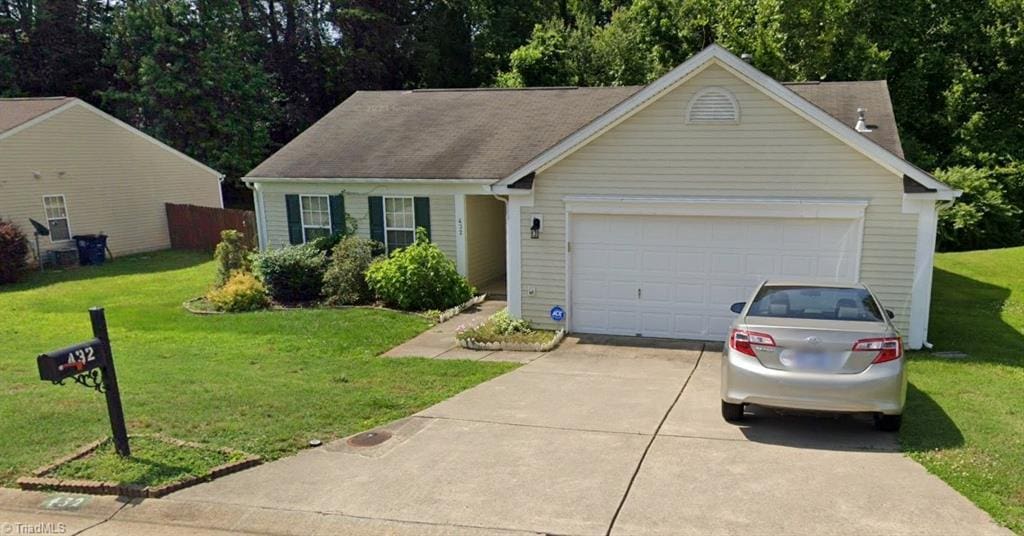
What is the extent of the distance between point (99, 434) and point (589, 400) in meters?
5.25

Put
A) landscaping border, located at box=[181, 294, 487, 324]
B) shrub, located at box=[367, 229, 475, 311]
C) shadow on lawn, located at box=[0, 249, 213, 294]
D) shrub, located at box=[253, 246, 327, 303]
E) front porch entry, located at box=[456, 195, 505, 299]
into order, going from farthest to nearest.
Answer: shadow on lawn, located at box=[0, 249, 213, 294] → front porch entry, located at box=[456, 195, 505, 299] → shrub, located at box=[253, 246, 327, 303] → shrub, located at box=[367, 229, 475, 311] → landscaping border, located at box=[181, 294, 487, 324]

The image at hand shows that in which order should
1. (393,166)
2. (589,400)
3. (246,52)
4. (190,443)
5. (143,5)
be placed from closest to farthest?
(190,443), (589,400), (393,166), (143,5), (246,52)

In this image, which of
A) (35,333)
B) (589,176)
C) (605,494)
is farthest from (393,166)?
(605,494)

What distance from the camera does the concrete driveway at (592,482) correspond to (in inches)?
201

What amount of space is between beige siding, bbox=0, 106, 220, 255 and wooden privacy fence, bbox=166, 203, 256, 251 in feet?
1.27

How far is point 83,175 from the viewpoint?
76.2 feet

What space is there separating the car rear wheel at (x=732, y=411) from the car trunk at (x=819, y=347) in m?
0.69

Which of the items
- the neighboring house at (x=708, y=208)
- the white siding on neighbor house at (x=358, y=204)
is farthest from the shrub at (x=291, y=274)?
the neighboring house at (x=708, y=208)

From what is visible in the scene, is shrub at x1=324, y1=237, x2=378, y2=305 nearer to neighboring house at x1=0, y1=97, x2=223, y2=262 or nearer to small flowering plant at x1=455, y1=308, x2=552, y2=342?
small flowering plant at x1=455, y1=308, x2=552, y2=342

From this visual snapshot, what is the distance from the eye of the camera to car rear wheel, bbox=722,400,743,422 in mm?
7227

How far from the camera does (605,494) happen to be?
557 centimetres

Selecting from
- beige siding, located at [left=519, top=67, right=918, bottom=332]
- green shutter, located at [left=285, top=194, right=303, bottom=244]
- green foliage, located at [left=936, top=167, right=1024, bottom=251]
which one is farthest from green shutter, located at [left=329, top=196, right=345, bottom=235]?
green foliage, located at [left=936, top=167, right=1024, bottom=251]

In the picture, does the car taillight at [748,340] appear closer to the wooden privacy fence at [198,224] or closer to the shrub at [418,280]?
the shrub at [418,280]

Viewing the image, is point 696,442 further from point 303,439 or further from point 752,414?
point 303,439
